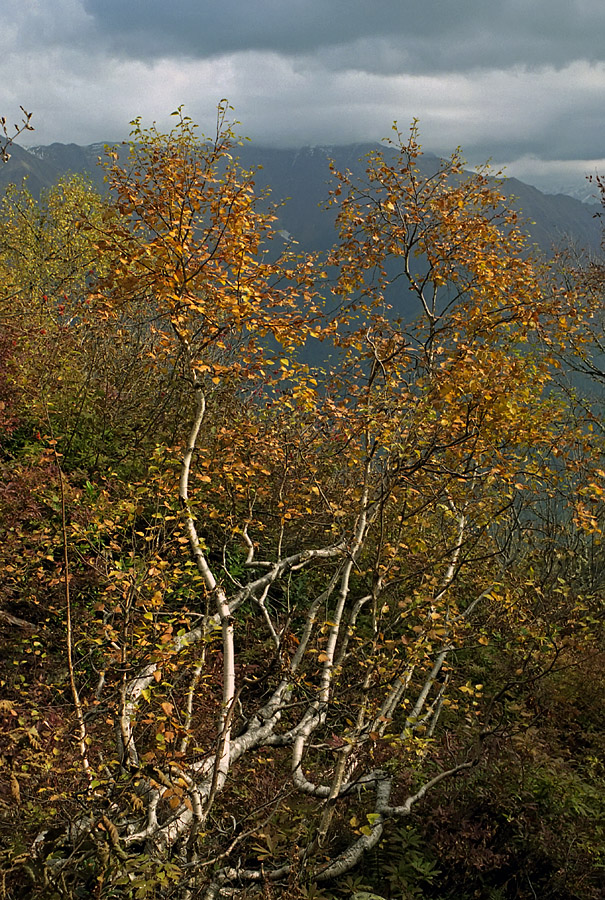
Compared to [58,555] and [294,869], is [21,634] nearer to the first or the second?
[58,555]

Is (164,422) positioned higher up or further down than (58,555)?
higher up

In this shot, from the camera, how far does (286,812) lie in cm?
413

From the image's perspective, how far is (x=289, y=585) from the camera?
5980mm

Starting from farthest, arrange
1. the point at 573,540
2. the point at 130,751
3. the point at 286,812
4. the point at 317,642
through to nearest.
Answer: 1. the point at 573,540
2. the point at 317,642
3. the point at 286,812
4. the point at 130,751

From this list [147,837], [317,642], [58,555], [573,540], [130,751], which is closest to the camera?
[147,837]

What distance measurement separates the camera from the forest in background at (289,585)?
371 cm

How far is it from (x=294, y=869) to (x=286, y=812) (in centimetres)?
71

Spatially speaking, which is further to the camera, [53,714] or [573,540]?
[573,540]

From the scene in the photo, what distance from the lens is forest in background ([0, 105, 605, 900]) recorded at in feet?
12.2

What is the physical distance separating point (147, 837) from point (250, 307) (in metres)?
3.55

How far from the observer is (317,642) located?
6.21m

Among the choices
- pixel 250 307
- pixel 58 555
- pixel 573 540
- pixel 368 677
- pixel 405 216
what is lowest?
pixel 573 540

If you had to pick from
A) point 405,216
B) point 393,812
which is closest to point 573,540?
point 405,216

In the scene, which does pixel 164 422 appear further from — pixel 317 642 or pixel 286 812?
pixel 286 812
